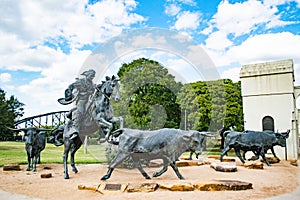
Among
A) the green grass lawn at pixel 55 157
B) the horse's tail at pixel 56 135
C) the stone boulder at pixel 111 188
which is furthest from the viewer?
the green grass lawn at pixel 55 157

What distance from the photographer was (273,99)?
18.3 meters

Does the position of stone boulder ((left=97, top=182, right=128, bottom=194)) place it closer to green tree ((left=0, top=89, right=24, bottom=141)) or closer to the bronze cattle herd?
the bronze cattle herd

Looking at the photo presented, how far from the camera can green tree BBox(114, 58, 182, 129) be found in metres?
15.5

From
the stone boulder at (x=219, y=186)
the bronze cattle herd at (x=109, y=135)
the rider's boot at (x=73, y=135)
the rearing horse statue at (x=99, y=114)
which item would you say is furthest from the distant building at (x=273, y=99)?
the rider's boot at (x=73, y=135)

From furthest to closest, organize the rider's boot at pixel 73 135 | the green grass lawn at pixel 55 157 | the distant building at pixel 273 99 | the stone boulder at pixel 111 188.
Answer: the distant building at pixel 273 99 → the green grass lawn at pixel 55 157 → the rider's boot at pixel 73 135 → the stone boulder at pixel 111 188

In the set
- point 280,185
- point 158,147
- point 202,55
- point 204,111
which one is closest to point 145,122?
point 202,55

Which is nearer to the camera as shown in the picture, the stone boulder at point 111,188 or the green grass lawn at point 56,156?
the stone boulder at point 111,188

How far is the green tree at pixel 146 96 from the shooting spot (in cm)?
1553

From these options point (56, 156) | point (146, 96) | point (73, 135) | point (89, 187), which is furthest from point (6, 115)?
point (89, 187)

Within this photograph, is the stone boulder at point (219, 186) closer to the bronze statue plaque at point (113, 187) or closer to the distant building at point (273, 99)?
the bronze statue plaque at point (113, 187)

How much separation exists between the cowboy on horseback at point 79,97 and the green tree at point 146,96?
5222mm

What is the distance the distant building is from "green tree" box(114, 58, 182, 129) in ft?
17.8

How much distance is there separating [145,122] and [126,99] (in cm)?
177

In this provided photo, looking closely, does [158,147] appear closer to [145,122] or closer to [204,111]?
[145,122]
